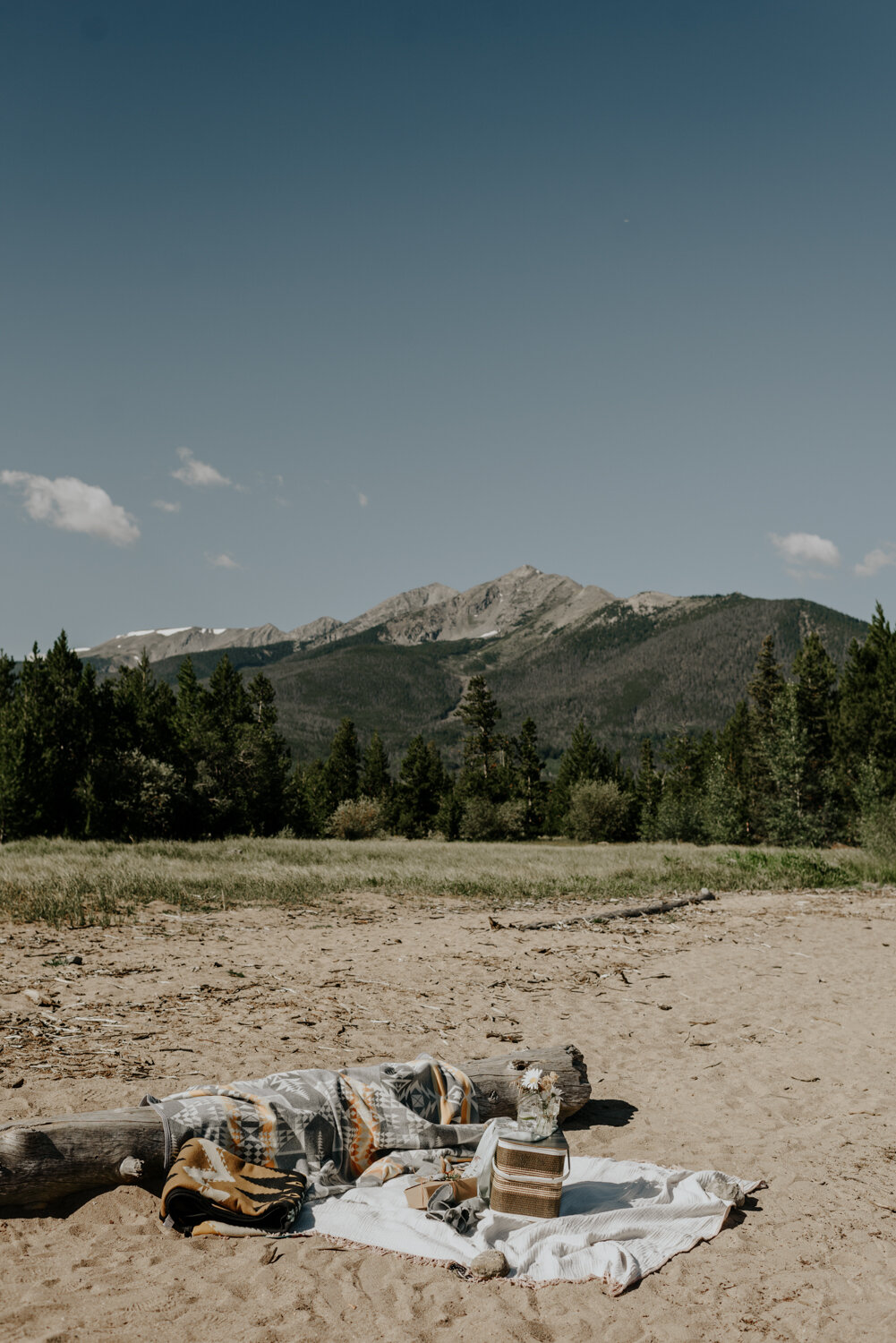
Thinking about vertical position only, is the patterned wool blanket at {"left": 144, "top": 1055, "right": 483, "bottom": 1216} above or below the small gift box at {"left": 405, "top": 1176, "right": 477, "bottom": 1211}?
above

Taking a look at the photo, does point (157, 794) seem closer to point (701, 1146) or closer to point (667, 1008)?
point (667, 1008)

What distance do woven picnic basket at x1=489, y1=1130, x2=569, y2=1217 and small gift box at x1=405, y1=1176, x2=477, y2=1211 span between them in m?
0.22

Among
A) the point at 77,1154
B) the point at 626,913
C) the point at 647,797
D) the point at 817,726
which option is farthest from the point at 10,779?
the point at 647,797

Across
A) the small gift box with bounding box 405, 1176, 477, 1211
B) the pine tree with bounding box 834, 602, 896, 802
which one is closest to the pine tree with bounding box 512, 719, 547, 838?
the pine tree with bounding box 834, 602, 896, 802

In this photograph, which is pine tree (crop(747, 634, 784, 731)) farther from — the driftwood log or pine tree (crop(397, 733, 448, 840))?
the driftwood log

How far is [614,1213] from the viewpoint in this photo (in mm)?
4938

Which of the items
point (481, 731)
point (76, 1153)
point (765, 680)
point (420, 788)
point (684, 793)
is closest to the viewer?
point (76, 1153)

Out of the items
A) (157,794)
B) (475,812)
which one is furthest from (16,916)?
(475,812)

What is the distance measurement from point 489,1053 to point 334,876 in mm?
17045

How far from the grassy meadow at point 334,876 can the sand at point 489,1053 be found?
2.21m

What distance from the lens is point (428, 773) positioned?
3125 inches

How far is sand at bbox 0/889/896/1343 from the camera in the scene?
13.3ft

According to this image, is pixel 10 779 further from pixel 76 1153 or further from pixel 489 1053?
pixel 76 1153

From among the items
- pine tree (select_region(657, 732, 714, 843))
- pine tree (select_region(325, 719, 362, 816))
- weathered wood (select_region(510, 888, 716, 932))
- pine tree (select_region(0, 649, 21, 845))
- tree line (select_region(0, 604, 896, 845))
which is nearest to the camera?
weathered wood (select_region(510, 888, 716, 932))
